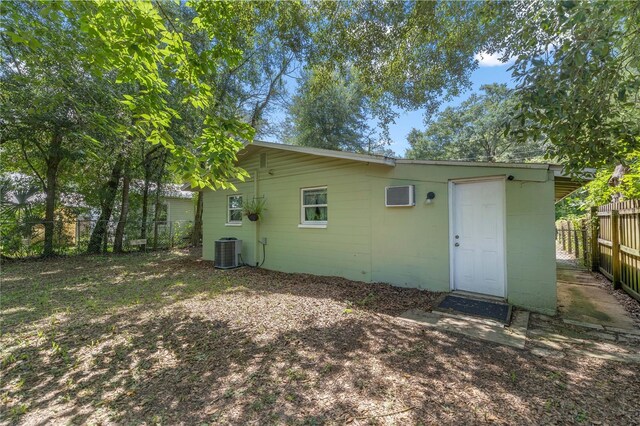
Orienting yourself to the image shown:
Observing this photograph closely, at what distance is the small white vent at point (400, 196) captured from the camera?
18.6 feet

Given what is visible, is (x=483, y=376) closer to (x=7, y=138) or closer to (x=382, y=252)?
(x=382, y=252)

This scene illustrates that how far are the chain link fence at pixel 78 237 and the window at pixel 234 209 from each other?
199 inches

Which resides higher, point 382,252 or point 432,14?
point 432,14

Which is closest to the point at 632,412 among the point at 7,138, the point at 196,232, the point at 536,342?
the point at 536,342

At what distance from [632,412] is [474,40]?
20.5 ft

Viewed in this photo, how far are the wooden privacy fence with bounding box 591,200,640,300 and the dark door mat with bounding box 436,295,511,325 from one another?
245 centimetres

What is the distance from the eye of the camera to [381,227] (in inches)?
242

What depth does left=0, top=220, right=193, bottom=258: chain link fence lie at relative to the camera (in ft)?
30.4

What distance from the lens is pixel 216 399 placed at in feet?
7.97

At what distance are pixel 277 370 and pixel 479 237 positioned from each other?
4135 mm

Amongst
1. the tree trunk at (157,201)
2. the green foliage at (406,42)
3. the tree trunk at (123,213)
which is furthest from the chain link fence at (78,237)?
the green foliage at (406,42)

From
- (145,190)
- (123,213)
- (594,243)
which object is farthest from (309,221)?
(145,190)

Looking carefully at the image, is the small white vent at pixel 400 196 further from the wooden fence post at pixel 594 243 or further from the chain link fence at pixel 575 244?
the chain link fence at pixel 575 244

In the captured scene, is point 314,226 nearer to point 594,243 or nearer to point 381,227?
point 381,227
